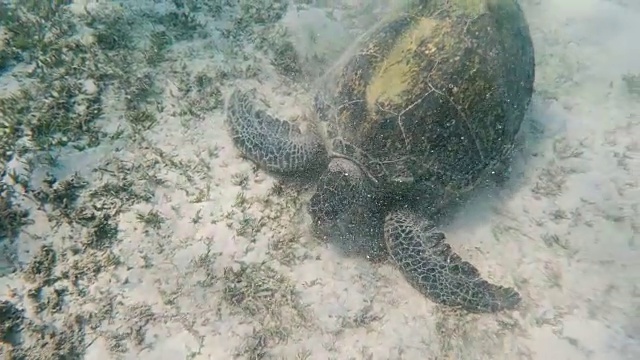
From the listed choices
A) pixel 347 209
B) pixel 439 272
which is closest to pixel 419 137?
pixel 347 209

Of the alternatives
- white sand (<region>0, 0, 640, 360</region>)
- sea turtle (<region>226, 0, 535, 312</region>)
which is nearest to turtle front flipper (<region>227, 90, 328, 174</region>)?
sea turtle (<region>226, 0, 535, 312</region>)

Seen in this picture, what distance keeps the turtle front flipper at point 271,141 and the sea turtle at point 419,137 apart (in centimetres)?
1

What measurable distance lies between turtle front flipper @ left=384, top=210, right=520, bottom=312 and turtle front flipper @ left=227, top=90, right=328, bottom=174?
3.27ft

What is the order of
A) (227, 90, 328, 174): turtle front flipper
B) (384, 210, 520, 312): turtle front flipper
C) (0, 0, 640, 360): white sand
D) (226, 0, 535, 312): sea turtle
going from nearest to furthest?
(0, 0, 640, 360): white sand < (384, 210, 520, 312): turtle front flipper < (226, 0, 535, 312): sea turtle < (227, 90, 328, 174): turtle front flipper

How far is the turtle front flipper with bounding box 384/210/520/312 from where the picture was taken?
326 centimetres

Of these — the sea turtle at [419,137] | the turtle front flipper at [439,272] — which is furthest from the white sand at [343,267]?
the sea turtle at [419,137]

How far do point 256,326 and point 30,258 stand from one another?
6.11 ft

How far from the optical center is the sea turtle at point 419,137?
11.1 ft

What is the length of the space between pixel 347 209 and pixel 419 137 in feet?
2.86

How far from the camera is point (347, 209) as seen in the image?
3.47m

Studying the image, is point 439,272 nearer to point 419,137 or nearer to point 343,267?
point 343,267

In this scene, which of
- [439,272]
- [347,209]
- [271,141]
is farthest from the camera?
[271,141]

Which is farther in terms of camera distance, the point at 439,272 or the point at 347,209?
the point at 347,209

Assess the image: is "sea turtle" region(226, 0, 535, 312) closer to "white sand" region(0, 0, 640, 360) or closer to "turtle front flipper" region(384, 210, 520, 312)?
"turtle front flipper" region(384, 210, 520, 312)
